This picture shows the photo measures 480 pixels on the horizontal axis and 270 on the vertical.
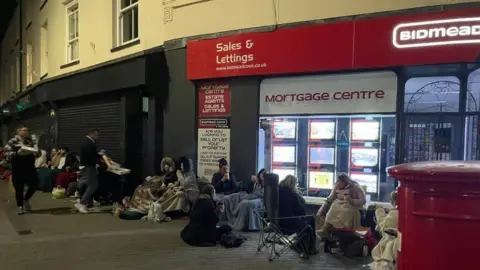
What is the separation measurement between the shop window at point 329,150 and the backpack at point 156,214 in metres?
2.13

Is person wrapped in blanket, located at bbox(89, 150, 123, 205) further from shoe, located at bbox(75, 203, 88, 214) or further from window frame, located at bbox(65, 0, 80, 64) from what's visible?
window frame, located at bbox(65, 0, 80, 64)

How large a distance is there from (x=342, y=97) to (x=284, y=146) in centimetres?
158

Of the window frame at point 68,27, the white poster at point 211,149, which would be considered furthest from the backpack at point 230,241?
the window frame at point 68,27

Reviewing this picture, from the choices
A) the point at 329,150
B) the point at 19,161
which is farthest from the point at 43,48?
the point at 329,150

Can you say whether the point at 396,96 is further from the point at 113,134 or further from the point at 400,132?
the point at 113,134

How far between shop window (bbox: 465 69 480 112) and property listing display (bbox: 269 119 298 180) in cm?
305

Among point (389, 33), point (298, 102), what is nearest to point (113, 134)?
point (298, 102)

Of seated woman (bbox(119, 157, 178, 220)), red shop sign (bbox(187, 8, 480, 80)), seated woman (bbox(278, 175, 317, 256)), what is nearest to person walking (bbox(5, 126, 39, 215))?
seated woman (bbox(119, 157, 178, 220))

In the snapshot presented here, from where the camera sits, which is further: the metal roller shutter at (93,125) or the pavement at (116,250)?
the metal roller shutter at (93,125)

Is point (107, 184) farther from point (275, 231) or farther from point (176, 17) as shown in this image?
point (275, 231)

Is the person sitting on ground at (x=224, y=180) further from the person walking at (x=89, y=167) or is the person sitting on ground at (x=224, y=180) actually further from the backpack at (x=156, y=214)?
the person walking at (x=89, y=167)

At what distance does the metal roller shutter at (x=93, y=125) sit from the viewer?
11.6m

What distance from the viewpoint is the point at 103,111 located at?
12188 mm

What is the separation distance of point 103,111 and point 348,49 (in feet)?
23.5
